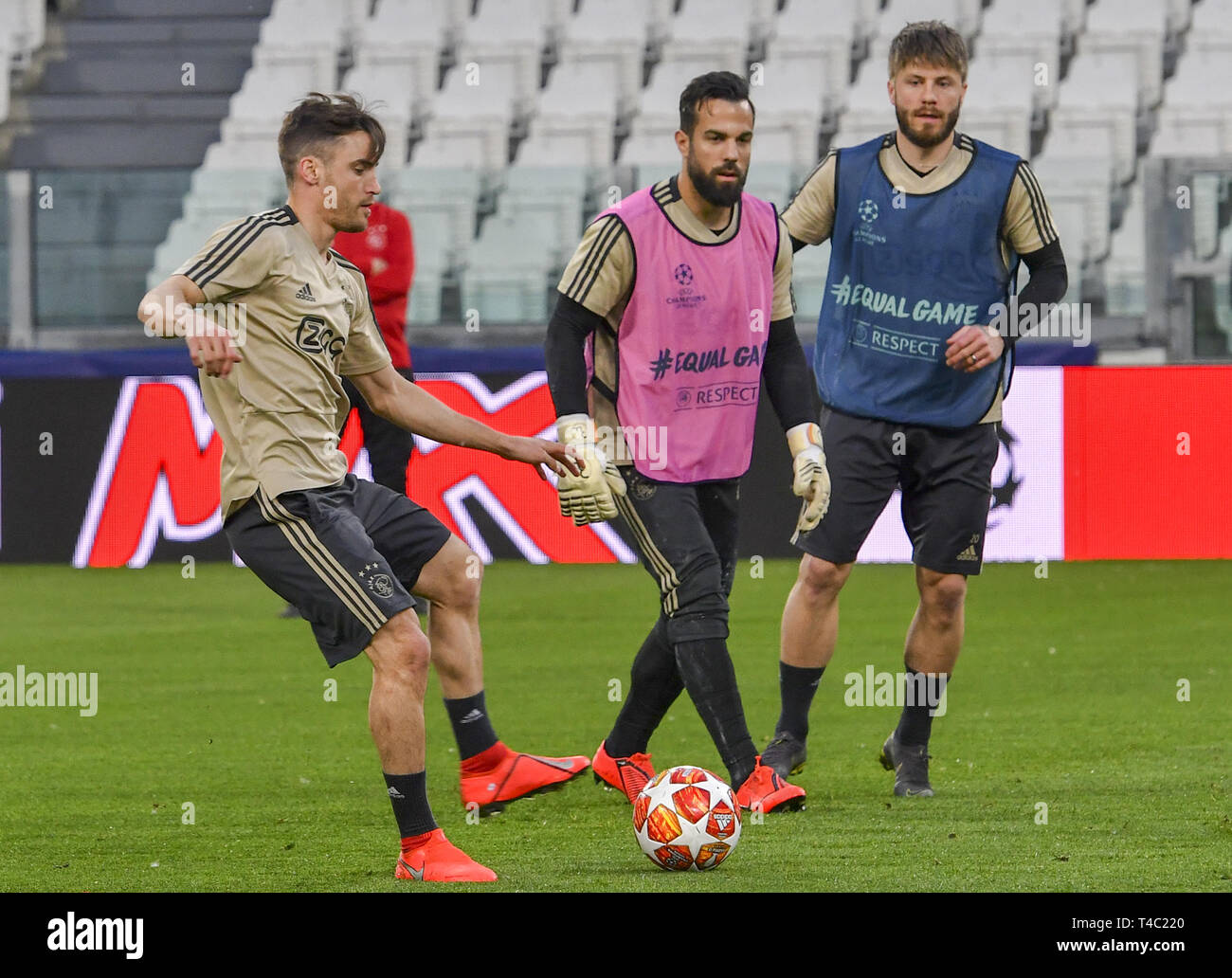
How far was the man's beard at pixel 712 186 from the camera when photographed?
5297 mm

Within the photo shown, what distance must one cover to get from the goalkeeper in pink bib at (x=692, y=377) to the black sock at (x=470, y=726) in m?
0.43

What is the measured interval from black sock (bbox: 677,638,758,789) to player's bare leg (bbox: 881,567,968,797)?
0.66 m

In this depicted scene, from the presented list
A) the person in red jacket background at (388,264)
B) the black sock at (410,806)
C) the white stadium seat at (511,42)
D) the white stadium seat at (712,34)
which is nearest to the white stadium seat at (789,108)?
the white stadium seat at (712,34)

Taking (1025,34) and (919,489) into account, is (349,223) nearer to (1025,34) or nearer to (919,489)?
(919,489)

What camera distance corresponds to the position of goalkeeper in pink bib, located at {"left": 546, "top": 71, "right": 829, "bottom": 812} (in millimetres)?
5242

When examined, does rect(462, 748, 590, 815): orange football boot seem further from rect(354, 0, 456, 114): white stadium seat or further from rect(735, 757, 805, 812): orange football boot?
rect(354, 0, 456, 114): white stadium seat

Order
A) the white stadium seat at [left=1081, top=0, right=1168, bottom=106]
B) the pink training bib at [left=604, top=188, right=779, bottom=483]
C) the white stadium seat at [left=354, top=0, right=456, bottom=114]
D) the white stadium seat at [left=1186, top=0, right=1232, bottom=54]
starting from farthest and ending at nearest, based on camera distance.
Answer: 1. the white stadium seat at [left=354, top=0, right=456, bottom=114]
2. the white stadium seat at [left=1081, top=0, right=1168, bottom=106]
3. the white stadium seat at [left=1186, top=0, right=1232, bottom=54]
4. the pink training bib at [left=604, top=188, right=779, bottom=483]

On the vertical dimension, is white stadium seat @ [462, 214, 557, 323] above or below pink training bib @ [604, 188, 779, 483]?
above

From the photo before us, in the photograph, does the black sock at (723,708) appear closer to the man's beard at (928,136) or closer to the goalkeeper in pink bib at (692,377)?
the goalkeeper in pink bib at (692,377)

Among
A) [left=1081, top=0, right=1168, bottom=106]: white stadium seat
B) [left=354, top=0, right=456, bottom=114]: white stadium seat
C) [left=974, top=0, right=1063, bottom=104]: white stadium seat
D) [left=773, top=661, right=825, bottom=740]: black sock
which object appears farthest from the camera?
[left=354, top=0, right=456, bottom=114]: white stadium seat

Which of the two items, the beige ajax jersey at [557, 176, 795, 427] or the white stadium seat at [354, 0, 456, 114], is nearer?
the beige ajax jersey at [557, 176, 795, 427]

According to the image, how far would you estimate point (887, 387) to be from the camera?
19.1 ft

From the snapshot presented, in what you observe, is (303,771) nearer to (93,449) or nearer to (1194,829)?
(1194,829)

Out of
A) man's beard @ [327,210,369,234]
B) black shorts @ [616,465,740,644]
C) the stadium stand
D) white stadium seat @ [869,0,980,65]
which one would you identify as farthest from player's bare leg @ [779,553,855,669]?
white stadium seat @ [869,0,980,65]
